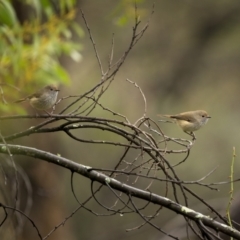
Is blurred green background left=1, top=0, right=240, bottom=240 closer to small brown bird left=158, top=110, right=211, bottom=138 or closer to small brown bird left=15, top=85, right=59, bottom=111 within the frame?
small brown bird left=158, top=110, right=211, bottom=138

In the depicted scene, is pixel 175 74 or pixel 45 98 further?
pixel 175 74

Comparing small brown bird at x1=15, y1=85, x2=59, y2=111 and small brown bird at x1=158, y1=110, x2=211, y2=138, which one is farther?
small brown bird at x1=158, y1=110, x2=211, y2=138

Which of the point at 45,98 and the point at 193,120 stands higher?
the point at 45,98

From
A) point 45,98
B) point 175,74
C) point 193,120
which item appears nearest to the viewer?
point 45,98

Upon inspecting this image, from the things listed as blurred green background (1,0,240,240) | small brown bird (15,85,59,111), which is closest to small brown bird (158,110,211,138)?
small brown bird (15,85,59,111)

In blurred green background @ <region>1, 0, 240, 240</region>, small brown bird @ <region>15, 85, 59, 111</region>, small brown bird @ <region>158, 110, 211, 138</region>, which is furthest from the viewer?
blurred green background @ <region>1, 0, 240, 240</region>

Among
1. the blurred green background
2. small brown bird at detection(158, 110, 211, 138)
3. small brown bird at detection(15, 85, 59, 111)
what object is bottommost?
small brown bird at detection(158, 110, 211, 138)

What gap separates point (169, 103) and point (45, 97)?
24.3 ft

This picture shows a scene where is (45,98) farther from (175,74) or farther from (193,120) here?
(175,74)

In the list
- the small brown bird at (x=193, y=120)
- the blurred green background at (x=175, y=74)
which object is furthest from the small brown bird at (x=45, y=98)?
the blurred green background at (x=175, y=74)

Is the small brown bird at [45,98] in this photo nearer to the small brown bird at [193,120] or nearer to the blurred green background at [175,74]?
the small brown bird at [193,120]

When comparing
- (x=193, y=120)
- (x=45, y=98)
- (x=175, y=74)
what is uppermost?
(x=175, y=74)

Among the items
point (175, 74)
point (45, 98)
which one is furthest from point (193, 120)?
point (175, 74)

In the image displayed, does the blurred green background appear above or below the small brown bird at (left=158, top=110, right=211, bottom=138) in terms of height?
above
